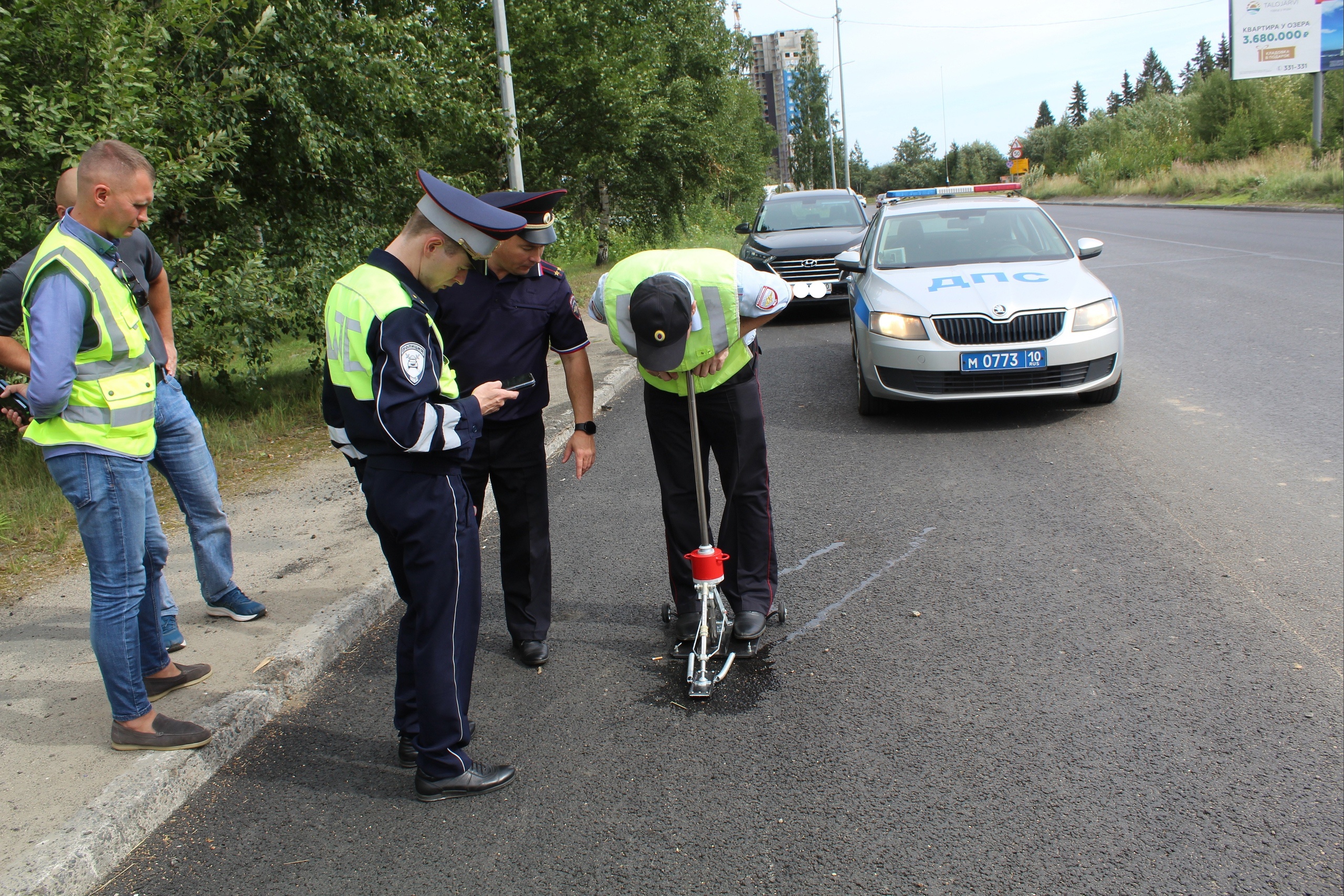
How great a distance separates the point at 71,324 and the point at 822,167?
87864 millimetres

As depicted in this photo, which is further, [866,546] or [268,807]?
[866,546]

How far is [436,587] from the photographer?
2984 millimetres

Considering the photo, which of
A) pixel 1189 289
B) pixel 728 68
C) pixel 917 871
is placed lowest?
pixel 917 871

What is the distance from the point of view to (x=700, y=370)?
3.69 meters

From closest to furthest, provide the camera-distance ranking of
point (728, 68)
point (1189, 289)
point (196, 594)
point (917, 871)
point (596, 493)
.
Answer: point (917, 871) < point (196, 594) < point (596, 493) < point (1189, 289) < point (728, 68)

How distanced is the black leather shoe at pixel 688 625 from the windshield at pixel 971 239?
16.3 feet

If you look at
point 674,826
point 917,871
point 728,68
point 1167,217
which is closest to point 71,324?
point 674,826

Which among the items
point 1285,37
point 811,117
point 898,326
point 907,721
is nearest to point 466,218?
point 907,721

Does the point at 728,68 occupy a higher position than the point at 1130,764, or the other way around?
the point at 728,68

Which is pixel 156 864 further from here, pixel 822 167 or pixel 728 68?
pixel 822 167

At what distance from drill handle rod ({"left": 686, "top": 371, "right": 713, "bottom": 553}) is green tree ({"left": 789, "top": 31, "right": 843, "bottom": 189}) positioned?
84448 mm

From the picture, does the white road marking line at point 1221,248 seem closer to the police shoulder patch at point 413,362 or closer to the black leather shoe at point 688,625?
the black leather shoe at point 688,625

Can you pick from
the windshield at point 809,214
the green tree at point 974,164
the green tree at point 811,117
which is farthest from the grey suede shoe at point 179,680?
the green tree at point 811,117

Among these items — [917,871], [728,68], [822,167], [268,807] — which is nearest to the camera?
[917,871]
